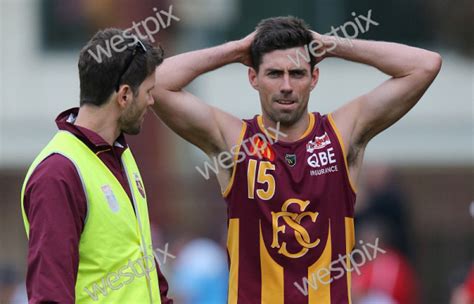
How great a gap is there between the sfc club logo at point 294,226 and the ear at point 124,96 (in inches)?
43.9

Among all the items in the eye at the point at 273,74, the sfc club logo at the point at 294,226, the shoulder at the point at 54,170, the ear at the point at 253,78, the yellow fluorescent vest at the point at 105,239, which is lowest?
the sfc club logo at the point at 294,226

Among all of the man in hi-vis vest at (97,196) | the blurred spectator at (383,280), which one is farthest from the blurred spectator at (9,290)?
the man in hi-vis vest at (97,196)

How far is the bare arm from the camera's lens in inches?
240

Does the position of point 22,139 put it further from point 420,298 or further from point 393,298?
point 393,298

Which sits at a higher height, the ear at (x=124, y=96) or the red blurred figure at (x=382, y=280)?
the ear at (x=124, y=96)

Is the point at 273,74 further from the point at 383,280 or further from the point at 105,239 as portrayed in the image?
the point at 383,280

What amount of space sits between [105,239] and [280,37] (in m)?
1.59

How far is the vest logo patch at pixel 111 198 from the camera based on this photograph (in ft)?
16.8

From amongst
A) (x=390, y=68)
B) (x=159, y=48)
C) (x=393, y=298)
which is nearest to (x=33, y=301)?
(x=159, y=48)

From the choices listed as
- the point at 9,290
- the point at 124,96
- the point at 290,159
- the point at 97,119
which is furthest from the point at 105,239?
the point at 9,290

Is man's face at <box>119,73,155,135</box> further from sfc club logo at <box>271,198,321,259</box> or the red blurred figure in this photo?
the red blurred figure

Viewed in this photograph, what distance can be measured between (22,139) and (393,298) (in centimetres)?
789

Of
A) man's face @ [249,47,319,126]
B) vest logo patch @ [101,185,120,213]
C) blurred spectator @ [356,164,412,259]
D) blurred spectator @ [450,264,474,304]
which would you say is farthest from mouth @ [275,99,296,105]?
blurred spectator @ [356,164,412,259]

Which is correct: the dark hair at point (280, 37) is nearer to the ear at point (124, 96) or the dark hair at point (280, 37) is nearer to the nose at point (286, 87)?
the nose at point (286, 87)
